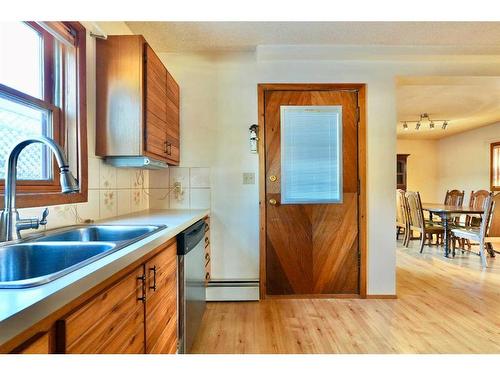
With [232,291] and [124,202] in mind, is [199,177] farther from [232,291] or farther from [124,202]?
[232,291]

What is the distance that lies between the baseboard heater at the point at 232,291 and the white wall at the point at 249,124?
8 cm

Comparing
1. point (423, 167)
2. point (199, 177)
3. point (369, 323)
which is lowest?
point (369, 323)

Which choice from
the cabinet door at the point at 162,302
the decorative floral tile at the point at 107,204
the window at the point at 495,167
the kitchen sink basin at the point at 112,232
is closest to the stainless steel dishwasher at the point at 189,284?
the cabinet door at the point at 162,302

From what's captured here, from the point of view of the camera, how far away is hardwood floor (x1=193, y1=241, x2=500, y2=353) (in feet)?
6.08

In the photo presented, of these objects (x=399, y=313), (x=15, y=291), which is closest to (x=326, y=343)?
(x=399, y=313)

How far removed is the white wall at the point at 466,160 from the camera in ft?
19.5

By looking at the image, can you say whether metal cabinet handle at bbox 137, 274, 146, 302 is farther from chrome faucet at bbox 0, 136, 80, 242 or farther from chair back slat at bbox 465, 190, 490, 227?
chair back slat at bbox 465, 190, 490, 227

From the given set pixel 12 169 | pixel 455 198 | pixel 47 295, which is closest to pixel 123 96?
pixel 12 169

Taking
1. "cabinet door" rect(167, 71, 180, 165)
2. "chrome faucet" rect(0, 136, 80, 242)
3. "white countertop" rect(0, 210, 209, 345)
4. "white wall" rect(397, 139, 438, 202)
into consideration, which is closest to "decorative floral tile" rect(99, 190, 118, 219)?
"cabinet door" rect(167, 71, 180, 165)

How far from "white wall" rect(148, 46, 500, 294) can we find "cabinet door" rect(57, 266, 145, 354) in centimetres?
164

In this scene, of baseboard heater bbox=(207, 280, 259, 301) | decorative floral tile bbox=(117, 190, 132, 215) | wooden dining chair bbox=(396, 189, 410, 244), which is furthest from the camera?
wooden dining chair bbox=(396, 189, 410, 244)

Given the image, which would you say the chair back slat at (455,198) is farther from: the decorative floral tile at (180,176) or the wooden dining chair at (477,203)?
the decorative floral tile at (180,176)

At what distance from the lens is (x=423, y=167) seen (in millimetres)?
7488

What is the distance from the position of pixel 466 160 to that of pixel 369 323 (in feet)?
20.6
